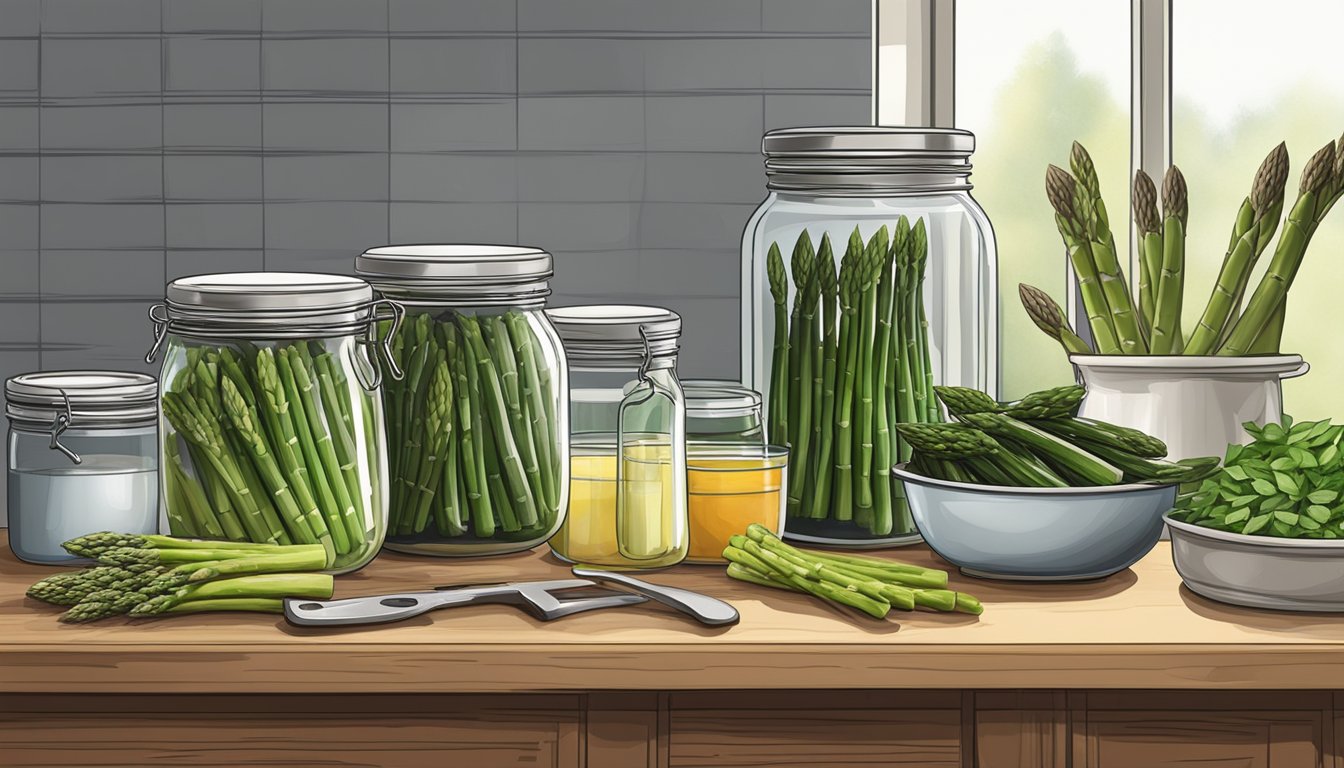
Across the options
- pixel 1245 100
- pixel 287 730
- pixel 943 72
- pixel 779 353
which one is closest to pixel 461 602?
pixel 287 730

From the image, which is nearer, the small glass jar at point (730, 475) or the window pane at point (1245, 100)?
the small glass jar at point (730, 475)

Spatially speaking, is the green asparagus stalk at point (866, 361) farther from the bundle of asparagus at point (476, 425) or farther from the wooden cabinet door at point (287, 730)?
the wooden cabinet door at point (287, 730)

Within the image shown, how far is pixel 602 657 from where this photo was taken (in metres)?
0.84

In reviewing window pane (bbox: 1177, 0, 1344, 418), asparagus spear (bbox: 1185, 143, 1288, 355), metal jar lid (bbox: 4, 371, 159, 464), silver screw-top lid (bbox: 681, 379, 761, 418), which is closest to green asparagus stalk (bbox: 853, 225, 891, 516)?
silver screw-top lid (bbox: 681, 379, 761, 418)

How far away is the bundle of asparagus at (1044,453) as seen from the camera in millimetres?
996

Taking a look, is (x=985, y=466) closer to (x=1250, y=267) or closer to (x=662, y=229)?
(x=1250, y=267)

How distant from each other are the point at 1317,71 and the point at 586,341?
1.45 meters

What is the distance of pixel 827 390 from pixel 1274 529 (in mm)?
407

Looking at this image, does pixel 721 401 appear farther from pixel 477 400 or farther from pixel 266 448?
pixel 266 448

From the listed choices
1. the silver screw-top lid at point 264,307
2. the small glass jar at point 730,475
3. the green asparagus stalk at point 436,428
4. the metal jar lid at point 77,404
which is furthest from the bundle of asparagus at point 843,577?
the metal jar lid at point 77,404

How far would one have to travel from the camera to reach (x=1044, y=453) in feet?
3.35

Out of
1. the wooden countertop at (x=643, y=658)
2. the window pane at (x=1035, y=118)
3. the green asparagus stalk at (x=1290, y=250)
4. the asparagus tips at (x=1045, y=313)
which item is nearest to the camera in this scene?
the wooden countertop at (x=643, y=658)

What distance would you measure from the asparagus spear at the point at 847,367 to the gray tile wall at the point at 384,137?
0.46m

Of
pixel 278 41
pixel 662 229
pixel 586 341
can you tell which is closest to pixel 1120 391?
pixel 586 341
